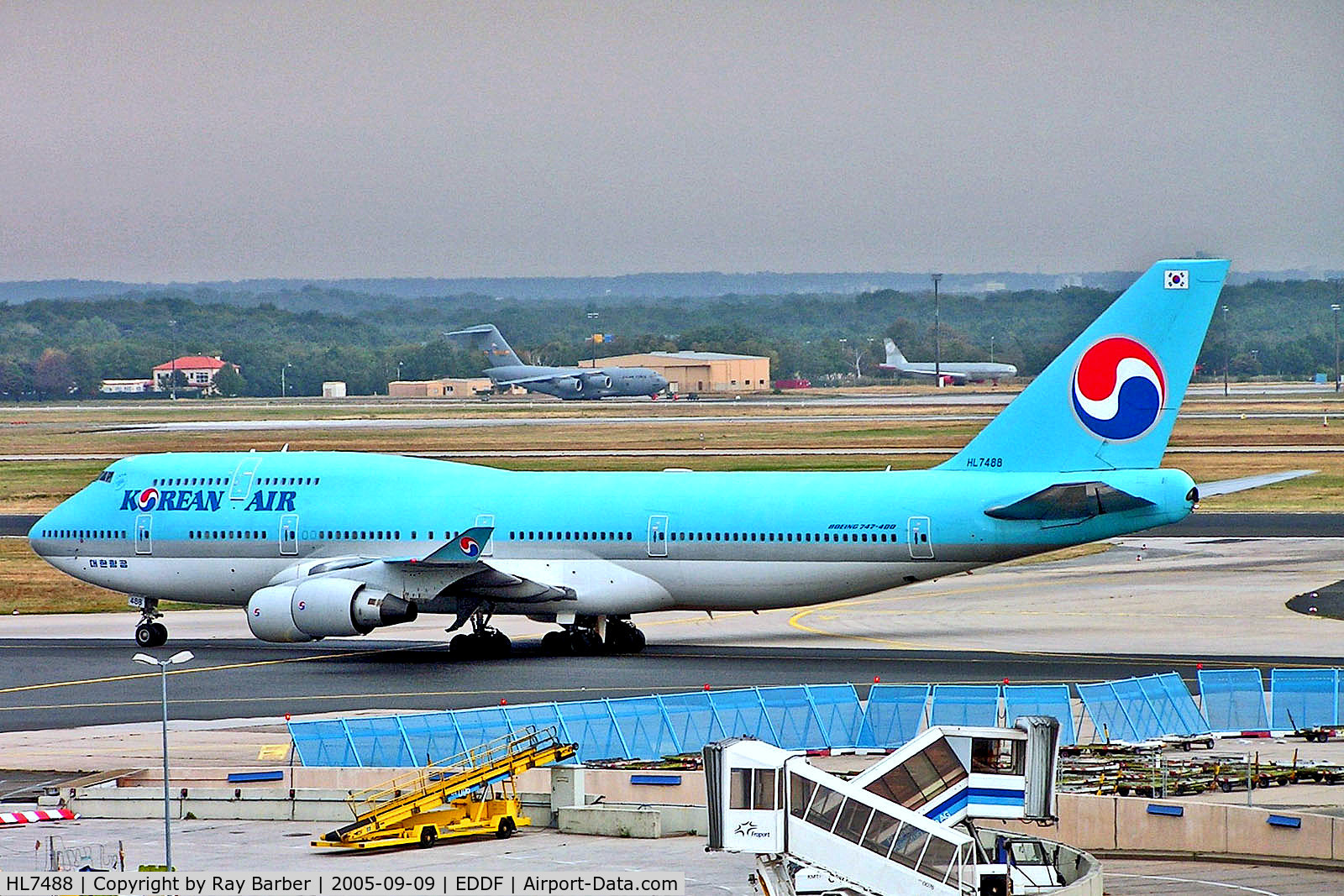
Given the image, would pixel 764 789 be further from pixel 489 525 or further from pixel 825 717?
pixel 489 525

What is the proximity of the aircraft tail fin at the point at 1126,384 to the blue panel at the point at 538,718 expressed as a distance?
15595 mm

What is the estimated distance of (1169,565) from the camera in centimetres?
6450

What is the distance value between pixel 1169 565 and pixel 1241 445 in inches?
2129

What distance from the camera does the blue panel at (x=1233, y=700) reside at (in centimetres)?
3738

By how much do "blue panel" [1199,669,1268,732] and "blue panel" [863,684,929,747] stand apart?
5856 millimetres

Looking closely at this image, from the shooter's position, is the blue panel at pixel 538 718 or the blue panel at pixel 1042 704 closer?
the blue panel at pixel 538 718

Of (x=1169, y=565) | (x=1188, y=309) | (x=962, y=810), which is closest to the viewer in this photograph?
(x=962, y=810)


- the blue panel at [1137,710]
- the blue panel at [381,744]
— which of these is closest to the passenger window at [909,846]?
the blue panel at [381,744]

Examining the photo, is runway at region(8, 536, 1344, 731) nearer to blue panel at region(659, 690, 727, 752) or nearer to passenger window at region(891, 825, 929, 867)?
blue panel at region(659, 690, 727, 752)

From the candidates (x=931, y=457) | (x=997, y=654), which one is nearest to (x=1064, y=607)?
(x=997, y=654)

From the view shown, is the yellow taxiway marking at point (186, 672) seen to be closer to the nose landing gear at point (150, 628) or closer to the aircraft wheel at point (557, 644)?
the nose landing gear at point (150, 628)

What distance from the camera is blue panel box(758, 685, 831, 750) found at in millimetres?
35438

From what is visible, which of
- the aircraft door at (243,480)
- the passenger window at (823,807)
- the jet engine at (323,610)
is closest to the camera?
the passenger window at (823,807)

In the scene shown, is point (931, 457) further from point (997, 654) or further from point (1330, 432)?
point (997, 654)
